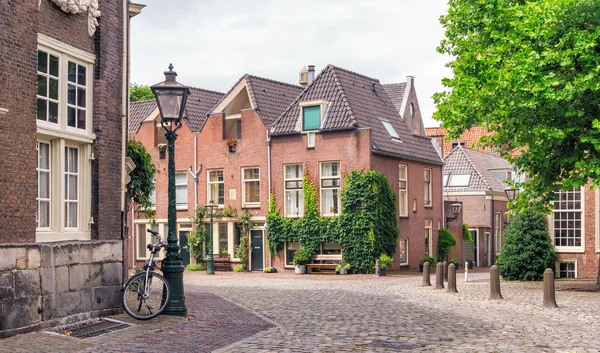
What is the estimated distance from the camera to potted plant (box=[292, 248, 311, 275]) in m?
36.4

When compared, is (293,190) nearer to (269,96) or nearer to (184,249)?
(269,96)

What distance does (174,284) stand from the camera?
48.2 feet

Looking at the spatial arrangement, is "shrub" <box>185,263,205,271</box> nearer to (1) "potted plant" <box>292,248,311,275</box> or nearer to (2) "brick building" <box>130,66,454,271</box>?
(2) "brick building" <box>130,66,454,271</box>

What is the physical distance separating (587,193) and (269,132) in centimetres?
1424

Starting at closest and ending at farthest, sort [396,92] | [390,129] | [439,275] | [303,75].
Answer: [439,275], [390,129], [396,92], [303,75]

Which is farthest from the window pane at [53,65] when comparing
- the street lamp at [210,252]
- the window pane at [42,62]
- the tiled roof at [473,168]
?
the tiled roof at [473,168]

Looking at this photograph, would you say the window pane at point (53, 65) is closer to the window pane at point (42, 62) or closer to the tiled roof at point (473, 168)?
the window pane at point (42, 62)

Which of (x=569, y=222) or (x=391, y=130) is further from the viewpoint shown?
(x=391, y=130)

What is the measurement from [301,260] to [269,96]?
826 centimetres

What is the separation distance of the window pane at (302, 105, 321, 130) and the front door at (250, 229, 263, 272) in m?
5.32

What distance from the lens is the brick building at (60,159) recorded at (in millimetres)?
12531

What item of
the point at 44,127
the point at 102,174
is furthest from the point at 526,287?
the point at 44,127

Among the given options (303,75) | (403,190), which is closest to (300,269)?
(403,190)

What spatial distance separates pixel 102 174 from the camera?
600 inches
